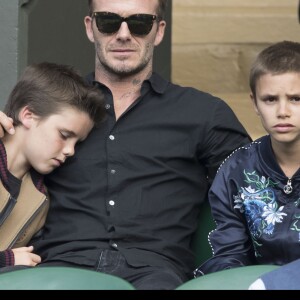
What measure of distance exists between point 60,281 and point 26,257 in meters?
0.87

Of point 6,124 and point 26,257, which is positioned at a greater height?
point 6,124

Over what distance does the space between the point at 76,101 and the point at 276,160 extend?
79 cm

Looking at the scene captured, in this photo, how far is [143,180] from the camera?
412 cm

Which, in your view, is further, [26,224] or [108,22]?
[108,22]

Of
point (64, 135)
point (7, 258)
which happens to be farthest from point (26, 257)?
point (64, 135)

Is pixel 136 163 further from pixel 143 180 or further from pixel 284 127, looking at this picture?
pixel 284 127

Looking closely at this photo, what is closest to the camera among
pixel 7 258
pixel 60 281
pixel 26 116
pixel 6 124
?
pixel 60 281


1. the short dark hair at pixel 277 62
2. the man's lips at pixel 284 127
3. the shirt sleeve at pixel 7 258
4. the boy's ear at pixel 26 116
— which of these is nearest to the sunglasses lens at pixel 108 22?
the boy's ear at pixel 26 116

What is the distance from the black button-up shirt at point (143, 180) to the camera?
4.04 metres

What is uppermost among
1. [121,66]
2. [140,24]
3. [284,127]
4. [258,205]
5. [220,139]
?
[140,24]

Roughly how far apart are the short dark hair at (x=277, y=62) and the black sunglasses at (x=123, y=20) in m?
0.51

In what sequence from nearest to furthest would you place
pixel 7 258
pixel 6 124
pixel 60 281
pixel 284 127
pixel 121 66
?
pixel 60 281
pixel 284 127
pixel 7 258
pixel 6 124
pixel 121 66

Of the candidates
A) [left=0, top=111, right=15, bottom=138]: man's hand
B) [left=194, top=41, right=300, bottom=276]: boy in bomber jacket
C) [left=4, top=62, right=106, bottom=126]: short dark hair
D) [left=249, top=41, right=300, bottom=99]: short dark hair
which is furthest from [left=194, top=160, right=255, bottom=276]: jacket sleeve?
[left=0, top=111, right=15, bottom=138]: man's hand
